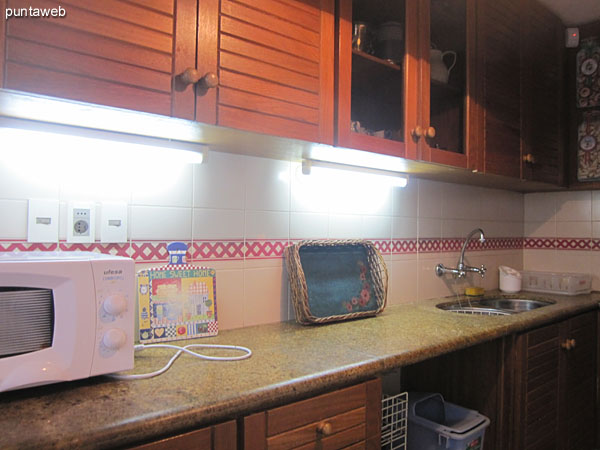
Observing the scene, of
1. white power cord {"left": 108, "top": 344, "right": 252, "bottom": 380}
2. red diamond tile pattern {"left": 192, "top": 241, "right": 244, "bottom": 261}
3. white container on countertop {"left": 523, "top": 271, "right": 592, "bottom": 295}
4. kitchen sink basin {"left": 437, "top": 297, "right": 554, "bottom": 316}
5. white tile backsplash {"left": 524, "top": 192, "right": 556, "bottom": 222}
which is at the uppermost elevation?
white tile backsplash {"left": 524, "top": 192, "right": 556, "bottom": 222}

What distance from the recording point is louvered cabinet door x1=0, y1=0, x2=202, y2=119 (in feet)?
2.61

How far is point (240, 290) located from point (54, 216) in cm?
61

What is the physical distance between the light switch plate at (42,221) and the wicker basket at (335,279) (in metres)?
0.74

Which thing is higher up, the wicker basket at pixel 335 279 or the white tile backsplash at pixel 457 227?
the white tile backsplash at pixel 457 227

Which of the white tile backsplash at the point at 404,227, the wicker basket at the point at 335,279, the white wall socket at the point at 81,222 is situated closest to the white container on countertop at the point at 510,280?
the white tile backsplash at the point at 404,227

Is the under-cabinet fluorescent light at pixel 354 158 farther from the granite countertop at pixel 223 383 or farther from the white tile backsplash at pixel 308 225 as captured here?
the granite countertop at pixel 223 383

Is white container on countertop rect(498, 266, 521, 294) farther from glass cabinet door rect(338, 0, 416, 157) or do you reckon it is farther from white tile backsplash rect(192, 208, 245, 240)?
white tile backsplash rect(192, 208, 245, 240)

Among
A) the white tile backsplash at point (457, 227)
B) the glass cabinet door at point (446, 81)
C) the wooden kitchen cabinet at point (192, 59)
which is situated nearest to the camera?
the wooden kitchen cabinet at point (192, 59)

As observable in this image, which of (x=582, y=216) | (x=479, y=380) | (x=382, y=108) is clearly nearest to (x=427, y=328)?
(x=479, y=380)

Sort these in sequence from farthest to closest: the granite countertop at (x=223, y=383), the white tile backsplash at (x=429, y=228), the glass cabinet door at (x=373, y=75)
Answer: the white tile backsplash at (x=429, y=228) → the glass cabinet door at (x=373, y=75) → the granite countertop at (x=223, y=383)

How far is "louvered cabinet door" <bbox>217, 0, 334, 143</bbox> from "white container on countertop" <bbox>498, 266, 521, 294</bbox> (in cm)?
169

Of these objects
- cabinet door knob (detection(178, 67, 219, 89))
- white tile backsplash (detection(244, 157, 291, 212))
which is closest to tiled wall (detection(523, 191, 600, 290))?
white tile backsplash (detection(244, 157, 291, 212))

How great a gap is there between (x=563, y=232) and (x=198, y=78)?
2488 millimetres

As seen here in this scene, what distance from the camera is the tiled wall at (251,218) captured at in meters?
1.18
